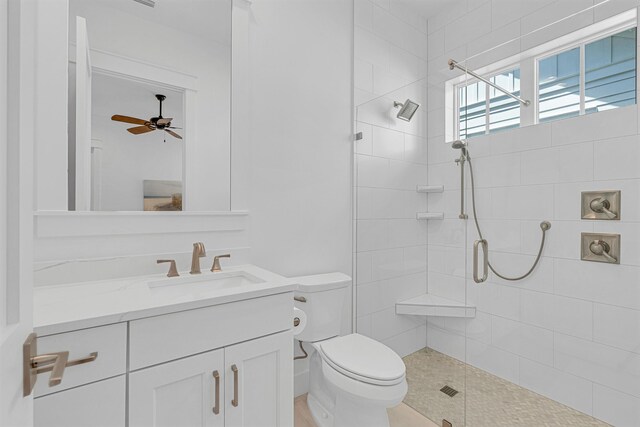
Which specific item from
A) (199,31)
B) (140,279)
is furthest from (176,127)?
(140,279)

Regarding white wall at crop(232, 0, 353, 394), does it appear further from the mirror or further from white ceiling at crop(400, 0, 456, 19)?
white ceiling at crop(400, 0, 456, 19)

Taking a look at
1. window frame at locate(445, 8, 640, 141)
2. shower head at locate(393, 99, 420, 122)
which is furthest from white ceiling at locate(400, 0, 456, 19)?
shower head at locate(393, 99, 420, 122)

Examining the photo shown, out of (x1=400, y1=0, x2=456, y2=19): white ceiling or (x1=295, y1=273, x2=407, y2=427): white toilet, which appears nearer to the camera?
(x1=295, y1=273, x2=407, y2=427): white toilet

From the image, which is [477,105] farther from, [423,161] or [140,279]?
[140,279]

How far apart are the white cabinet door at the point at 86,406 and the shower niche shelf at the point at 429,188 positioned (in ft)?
5.76

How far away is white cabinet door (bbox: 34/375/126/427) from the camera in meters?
0.81

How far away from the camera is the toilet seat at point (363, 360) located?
1.34m

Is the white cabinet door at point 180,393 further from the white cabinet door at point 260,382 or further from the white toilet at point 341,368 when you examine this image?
the white toilet at point 341,368

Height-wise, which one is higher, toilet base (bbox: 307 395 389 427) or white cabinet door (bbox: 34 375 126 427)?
white cabinet door (bbox: 34 375 126 427)

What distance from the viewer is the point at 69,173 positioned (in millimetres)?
1262

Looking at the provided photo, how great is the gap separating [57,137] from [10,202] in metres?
0.99

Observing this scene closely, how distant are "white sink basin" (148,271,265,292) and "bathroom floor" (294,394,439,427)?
842mm

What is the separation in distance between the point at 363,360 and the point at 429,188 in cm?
111

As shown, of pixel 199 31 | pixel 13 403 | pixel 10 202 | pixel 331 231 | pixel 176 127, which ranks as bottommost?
pixel 13 403
